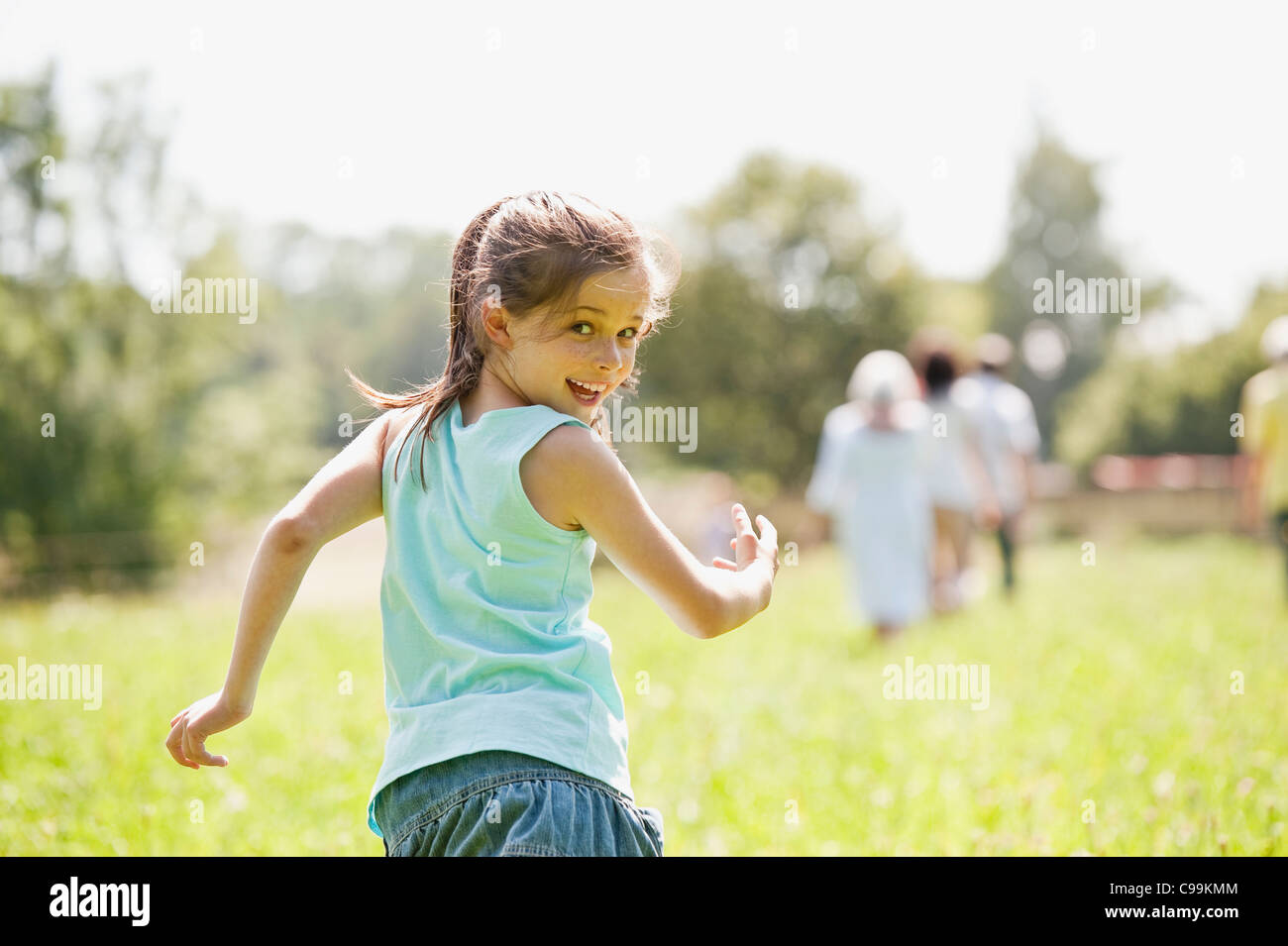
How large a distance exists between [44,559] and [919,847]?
77.3 feet

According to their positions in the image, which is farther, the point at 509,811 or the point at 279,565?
the point at 279,565

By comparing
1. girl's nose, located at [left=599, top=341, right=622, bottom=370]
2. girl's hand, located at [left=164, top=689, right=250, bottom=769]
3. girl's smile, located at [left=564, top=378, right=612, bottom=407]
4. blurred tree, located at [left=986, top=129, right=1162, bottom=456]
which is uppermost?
blurred tree, located at [left=986, top=129, right=1162, bottom=456]

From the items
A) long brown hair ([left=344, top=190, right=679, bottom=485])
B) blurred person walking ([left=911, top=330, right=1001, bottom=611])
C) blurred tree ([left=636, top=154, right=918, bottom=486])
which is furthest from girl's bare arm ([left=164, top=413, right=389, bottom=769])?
blurred tree ([left=636, top=154, right=918, bottom=486])

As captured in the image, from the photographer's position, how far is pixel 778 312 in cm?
3262

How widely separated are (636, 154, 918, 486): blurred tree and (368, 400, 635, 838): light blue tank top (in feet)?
99.9

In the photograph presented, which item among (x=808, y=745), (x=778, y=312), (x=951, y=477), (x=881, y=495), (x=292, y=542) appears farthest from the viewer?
(x=778, y=312)

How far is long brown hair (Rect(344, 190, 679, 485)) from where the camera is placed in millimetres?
1972

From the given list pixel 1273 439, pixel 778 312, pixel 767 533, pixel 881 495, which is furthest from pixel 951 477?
pixel 778 312

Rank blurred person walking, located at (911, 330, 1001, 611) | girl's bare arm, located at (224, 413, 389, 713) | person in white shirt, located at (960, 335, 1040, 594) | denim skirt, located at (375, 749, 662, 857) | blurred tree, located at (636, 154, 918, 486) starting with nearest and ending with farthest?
1. denim skirt, located at (375, 749, 662, 857)
2. girl's bare arm, located at (224, 413, 389, 713)
3. blurred person walking, located at (911, 330, 1001, 611)
4. person in white shirt, located at (960, 335, 1040, 594)
5. blurred tree, located at (636, 154, 918, 486)

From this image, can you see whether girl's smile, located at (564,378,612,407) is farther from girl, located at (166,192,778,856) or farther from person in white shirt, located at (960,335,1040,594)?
person in white shirt, located at (960,335,1040,594)

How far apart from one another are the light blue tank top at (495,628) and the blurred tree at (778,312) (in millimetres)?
30457

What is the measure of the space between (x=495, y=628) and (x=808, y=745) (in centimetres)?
358

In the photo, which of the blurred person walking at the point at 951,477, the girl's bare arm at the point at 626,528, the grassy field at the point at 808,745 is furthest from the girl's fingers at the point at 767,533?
the blurred person walking at the point at 951,477

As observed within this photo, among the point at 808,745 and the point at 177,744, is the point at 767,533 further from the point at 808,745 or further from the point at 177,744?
the point at 808,745
